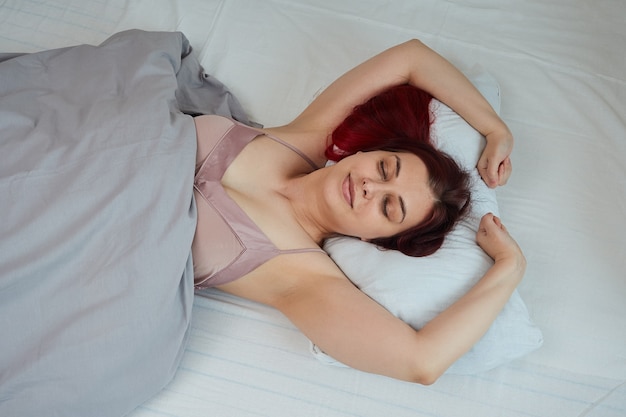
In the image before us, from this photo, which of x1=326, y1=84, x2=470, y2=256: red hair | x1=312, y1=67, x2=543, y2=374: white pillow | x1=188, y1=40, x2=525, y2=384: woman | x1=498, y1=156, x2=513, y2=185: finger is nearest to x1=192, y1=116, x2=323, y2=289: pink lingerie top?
x1=188, y1=40, x2=525, y2=384: woman

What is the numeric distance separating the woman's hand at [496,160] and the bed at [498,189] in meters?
0.14

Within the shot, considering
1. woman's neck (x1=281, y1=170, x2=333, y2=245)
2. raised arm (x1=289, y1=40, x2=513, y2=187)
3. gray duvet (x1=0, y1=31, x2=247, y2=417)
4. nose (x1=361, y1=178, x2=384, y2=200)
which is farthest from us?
raised arm (x1=289, y1=40, x2=513, y2=187)

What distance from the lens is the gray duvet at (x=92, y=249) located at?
1.33 metres

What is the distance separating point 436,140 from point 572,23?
0.88 meters

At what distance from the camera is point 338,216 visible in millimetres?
1514

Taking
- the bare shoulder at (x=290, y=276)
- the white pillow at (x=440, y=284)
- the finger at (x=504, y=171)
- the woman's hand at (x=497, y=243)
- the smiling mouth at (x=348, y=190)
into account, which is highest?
the finger at (x=504, y=171)

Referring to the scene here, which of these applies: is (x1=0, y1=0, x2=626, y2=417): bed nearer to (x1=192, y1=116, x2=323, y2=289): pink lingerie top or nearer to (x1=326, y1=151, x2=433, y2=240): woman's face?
(x1=192, y1=116, x2=323, y2=289): pink lingerie top

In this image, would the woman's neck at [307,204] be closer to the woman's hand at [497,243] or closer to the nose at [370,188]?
the nose at [370,188]

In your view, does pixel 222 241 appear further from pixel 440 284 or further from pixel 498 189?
pixel 498 189

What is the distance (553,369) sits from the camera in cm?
156

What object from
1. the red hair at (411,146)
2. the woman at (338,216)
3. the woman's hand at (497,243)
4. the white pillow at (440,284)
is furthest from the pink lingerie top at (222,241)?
the woman's hand at (497,243)

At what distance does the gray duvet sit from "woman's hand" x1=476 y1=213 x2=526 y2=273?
69 centimetres

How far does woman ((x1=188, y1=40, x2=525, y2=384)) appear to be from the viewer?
1.39 meters

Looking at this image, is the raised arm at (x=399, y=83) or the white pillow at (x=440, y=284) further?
the raised arm at (x=399, y=83)
